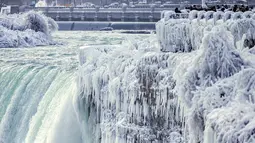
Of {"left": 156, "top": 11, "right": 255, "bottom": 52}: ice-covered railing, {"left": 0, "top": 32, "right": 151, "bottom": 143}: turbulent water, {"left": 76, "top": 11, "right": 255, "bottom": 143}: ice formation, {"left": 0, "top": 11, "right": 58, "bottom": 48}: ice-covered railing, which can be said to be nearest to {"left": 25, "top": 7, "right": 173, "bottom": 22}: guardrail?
{"left": 0, "top": 11, "right": 58, "bottom": 48}: ice-covered railing

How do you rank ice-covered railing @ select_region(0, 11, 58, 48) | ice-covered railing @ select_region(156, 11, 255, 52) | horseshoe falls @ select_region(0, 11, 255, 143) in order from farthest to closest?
ice-covered railing @ select_region(0, 11, 58, 48) → ice-covered railing @ select_region(156, 11, 255, 52) → horseshoe falls @ select_region(0, 11, 255, 143)

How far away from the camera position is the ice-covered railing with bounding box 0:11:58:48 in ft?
157

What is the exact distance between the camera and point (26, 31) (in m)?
52.2

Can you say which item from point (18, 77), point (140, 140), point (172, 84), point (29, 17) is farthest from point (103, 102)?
point (29, 17)

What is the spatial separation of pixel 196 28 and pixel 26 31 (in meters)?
35.4

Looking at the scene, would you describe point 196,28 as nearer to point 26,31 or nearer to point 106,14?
point 26,31

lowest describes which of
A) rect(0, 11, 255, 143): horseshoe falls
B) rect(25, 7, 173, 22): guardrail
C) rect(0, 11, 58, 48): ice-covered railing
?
rect(25, 7, 173, 22): guardrail

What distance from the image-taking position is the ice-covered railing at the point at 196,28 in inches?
679

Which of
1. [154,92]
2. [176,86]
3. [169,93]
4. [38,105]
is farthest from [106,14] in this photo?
[176,86]

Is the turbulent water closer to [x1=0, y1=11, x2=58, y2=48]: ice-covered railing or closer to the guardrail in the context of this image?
[x1=0, y1=11, x2=58, y2=48]: ice-covered railing

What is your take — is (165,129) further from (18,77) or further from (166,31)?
(18,77)

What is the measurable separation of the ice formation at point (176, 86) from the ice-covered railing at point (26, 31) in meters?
27.6

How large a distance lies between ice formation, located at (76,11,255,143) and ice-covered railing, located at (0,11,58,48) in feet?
90.7

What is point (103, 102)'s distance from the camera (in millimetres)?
18734
